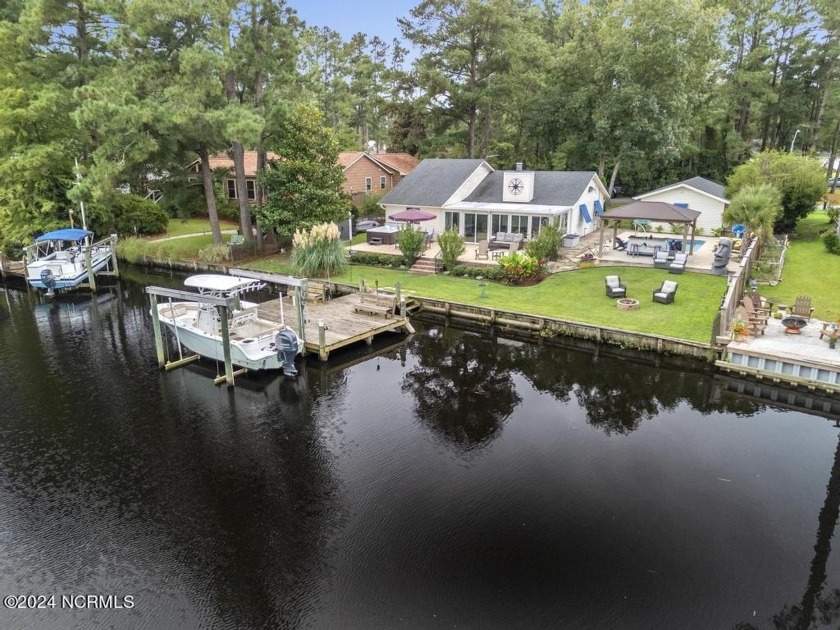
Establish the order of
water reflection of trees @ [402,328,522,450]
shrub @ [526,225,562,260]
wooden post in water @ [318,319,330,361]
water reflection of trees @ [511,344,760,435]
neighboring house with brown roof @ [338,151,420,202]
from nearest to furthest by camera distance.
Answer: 1. water reflection of trees @ [402,328,522,450]
2. water reflection of trees @ [511,344,760,435]
3. wooden post in water @ [318,319,330,361]
4. shrub @ [526,225,562,260]
5. neighboring house with brown roof @ [338,151,420,202]

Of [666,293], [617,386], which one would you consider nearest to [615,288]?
[666,293]

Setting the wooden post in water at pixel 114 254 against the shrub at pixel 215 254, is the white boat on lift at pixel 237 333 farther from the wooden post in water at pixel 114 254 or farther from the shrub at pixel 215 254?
the wooden post in water at pixel 114 254

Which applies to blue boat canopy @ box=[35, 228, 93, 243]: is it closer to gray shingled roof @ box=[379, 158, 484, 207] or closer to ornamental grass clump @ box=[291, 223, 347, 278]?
ornamental grass clump @ box=[291, 223, 347, 278]

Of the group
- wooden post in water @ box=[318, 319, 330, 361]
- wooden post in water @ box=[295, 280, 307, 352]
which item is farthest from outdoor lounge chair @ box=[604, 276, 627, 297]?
wooden post in water @ box=[295, 280, 307, 352]

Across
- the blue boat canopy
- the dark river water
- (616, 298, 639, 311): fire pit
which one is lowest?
the dark river water

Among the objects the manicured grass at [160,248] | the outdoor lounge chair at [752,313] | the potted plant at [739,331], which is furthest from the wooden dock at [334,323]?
the manicured grass at [160,248]

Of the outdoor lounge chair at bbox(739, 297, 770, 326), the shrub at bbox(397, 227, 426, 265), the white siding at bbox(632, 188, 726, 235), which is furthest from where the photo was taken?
the white siding at bbox(632, 188, 726, 235)

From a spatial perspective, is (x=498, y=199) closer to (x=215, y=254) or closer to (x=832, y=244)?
(x=215, y=254)
